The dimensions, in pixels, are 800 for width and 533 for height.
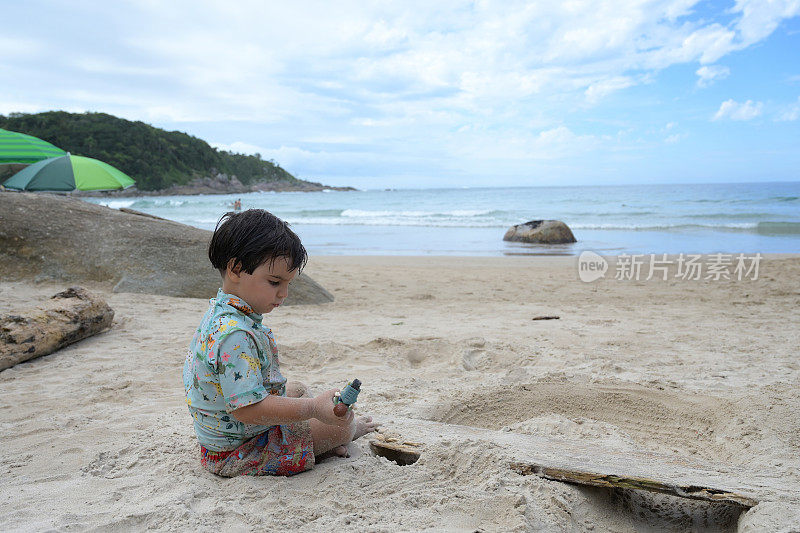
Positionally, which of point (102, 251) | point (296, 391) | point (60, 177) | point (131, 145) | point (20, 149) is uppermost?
point (131, 145)

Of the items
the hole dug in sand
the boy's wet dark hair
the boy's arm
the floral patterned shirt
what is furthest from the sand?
the boy's wet dark hair

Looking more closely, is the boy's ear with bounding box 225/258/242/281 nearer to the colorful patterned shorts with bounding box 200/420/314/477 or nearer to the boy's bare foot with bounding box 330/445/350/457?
the colorful patterned shorts with bounding box 200/420/314/477

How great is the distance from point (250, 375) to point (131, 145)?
198 feet

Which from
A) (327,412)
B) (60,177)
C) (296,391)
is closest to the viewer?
(327,412)

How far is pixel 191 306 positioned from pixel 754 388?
5.06 meters

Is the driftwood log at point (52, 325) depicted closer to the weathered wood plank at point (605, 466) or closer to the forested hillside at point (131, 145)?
the weathered wood plank at point (605, 466)

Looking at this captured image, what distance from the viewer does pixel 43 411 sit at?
3008 mm

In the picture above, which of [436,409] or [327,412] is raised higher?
[327,412]

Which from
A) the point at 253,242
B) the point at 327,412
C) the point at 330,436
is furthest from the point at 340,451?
the point at 253,242

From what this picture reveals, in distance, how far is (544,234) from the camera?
1469cm

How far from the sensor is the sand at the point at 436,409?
199cm

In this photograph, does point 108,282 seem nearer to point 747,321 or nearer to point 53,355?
point 53,355

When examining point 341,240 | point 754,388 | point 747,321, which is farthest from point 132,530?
point 341,240

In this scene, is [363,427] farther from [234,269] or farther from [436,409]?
[234,269]
